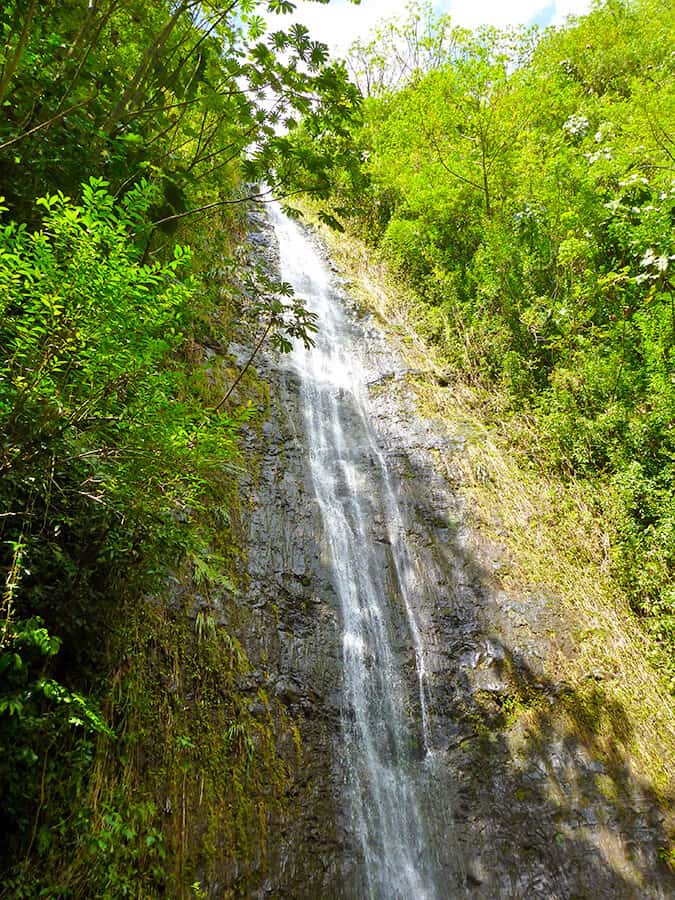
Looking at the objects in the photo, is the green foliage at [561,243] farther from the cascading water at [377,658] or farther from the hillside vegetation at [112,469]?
the cascading water at [377,658]

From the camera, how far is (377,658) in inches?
204

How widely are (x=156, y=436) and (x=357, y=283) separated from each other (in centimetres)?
1110

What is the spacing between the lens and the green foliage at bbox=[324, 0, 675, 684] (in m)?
5.88

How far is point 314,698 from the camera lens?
462 cm

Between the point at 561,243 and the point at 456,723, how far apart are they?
7.44 metres

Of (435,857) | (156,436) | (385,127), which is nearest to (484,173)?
(385,127)

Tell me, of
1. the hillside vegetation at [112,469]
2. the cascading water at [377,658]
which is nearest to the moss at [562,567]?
the cascading water at [377,658]

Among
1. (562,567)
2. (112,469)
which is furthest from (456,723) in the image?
(112,469)

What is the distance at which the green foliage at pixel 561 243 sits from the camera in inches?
231

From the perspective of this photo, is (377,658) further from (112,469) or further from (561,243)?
(561,243)

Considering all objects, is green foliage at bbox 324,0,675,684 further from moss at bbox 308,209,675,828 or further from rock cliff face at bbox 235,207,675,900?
rock cliff face at bbox 235,207,675,900

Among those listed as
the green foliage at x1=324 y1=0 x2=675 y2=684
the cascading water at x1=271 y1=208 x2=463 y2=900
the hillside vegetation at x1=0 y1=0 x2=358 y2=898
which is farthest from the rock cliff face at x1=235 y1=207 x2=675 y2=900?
the green foliage at x1=324 y1=0 x2=675 y2=684

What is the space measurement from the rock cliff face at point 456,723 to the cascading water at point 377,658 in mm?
42

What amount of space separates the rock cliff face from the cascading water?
42mm
